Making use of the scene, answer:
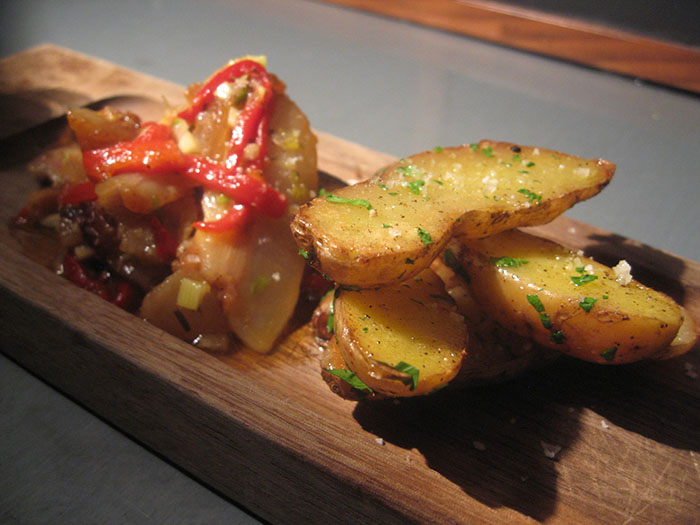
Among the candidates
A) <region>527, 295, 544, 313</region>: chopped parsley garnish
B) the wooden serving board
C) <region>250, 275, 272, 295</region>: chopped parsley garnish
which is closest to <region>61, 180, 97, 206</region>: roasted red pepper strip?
the wooden serving board

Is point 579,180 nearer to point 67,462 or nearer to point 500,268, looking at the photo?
point 500,268

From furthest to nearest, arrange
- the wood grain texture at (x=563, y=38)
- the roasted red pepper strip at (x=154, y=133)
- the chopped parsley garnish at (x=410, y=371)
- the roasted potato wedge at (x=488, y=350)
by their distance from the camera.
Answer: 1. the wood grain texture at (x=563, y=38)
2. the roasted red pepper strip at (x=154, y=133)
3. the roasted potato wedge at (x=488, y=350)
4. the chopped parsley garnish at (x=410, y=371)

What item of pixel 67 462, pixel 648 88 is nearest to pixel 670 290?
pixel 67 462

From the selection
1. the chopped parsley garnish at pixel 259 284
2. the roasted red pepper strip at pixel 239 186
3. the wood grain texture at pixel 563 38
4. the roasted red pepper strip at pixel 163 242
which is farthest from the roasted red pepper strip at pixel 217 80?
the wood grain texture at pixel 563 38

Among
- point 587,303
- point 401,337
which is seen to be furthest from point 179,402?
point 587,303

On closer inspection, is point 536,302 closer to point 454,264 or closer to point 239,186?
point 454,264

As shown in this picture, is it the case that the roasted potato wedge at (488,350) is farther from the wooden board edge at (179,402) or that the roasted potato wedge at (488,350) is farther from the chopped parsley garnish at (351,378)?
the wooden board edge at (179,402)

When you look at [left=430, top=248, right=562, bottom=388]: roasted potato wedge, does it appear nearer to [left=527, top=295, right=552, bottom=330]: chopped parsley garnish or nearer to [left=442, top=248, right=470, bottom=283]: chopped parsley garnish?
[left=442, top=248, right=470, bottom=283]: chopped parsley garnish

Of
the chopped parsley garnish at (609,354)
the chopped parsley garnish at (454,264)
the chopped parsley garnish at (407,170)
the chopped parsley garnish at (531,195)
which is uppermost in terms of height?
the chopped parsley garnish at (531,195)
